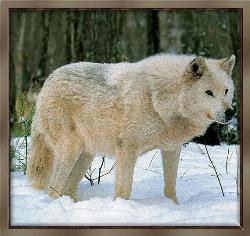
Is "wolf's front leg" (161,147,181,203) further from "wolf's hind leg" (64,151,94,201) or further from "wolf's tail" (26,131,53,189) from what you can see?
"wolf's tail" (26,131,53,189)

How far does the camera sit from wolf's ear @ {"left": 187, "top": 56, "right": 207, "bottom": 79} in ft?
21.6

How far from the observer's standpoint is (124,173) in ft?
22.4

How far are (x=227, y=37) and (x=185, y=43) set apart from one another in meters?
0.55

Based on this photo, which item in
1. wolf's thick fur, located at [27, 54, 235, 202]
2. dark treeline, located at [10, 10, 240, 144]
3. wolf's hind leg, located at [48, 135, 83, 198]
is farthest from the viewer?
wolf's hind leg, located at [48, 135, 83, 198]

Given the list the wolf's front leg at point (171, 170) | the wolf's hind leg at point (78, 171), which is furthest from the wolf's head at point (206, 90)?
the wolf's hind leg at point (78, 171)

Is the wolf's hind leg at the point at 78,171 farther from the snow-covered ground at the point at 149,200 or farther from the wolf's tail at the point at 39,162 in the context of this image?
the wolf's tail at the point at 39,162

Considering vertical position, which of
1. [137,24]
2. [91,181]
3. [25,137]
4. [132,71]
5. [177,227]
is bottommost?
[177,227]

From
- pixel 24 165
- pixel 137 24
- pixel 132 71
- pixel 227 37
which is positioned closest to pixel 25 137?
pixel 24 165

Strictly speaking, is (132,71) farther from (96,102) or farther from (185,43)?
(185,43)

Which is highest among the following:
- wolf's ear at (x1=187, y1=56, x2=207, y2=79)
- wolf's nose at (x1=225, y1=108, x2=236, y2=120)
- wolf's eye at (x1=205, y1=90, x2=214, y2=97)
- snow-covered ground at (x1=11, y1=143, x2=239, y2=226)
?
wolf's ear at (x1=187, y1=56, x2=207, y2=79)

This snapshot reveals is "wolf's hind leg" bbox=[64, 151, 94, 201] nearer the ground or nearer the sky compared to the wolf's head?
nearer the ground

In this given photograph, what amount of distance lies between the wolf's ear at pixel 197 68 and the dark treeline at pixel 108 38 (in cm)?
43

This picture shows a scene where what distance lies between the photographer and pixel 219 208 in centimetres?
686

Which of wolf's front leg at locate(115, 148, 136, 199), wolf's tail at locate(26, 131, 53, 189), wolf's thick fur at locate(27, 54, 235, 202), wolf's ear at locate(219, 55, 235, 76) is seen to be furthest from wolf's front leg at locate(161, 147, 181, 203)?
wolf's tail at locate(26, 131, 53, 189)
